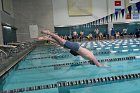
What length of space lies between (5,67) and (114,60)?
201 centimetres

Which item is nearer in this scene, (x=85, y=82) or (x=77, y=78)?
(x=85, y=82)

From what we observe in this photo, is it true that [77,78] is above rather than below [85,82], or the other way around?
below

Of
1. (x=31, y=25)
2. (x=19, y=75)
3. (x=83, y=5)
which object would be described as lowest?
(x=19, y=75)

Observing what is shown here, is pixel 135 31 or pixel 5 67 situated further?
pixel 135 31

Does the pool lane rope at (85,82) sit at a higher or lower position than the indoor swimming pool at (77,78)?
higher

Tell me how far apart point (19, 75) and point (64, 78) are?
34.8 inches

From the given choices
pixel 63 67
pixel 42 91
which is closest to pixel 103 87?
pixel 42 91

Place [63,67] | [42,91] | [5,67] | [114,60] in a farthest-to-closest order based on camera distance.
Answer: [114,60], [63,67], [5,67], [42,91]

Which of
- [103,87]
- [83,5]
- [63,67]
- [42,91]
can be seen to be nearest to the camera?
[42,91]

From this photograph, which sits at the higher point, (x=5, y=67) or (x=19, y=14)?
(x=19, y=14)

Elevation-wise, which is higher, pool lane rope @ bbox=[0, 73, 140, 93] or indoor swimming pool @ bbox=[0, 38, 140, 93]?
pool lane rope @ bbox=[0, 73, 140, 93]

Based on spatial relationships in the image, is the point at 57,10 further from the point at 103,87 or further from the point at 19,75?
the point at 103,87

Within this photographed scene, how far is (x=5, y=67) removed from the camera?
3926 millimetres

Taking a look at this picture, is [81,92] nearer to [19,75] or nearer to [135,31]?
[19,75]
